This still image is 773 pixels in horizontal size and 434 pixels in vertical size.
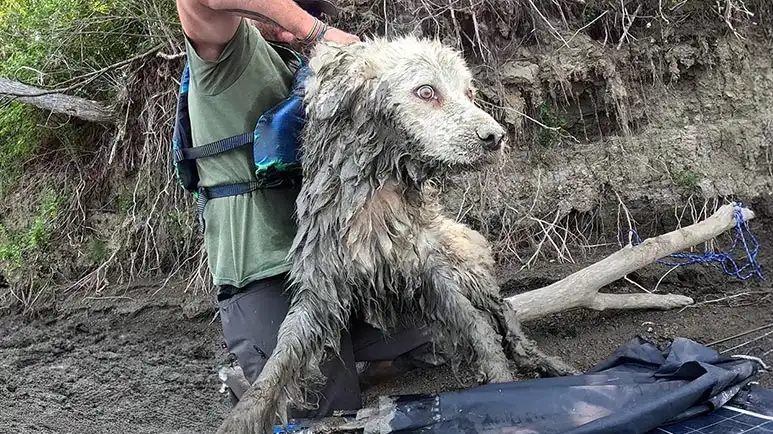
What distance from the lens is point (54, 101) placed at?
16.6 ft

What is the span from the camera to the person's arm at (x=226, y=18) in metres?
2.31

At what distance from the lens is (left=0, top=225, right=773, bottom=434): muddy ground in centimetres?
371

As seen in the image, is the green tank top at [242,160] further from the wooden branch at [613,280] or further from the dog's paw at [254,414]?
the wooden branch at [613,280]

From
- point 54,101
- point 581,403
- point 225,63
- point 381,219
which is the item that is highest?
point 54,101

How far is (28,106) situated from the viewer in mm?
5430

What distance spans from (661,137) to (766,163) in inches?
33.8

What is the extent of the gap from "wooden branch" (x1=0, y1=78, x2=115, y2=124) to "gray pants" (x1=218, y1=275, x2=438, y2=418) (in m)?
3.00

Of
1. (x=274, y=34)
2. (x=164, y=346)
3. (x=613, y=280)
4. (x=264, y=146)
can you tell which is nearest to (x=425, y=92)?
(x=264, y=146)

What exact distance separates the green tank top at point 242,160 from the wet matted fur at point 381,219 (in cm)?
23

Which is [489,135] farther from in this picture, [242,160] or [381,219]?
[242,160]

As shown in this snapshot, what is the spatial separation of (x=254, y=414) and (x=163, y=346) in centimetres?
280

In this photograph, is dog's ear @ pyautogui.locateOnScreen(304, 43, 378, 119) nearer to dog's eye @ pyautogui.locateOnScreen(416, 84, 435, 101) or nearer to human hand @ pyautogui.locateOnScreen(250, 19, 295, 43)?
dog's eye @ pyautogui.locateOnScreen(416, 84, 435, 101)

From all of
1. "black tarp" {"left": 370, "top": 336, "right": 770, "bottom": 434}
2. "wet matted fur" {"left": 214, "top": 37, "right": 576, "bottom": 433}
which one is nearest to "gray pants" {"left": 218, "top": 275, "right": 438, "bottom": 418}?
"wet matted fur" {"left": 214, "top": 37, "right": 576, "bottom": 433}

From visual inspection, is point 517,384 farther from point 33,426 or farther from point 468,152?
point 33,426
